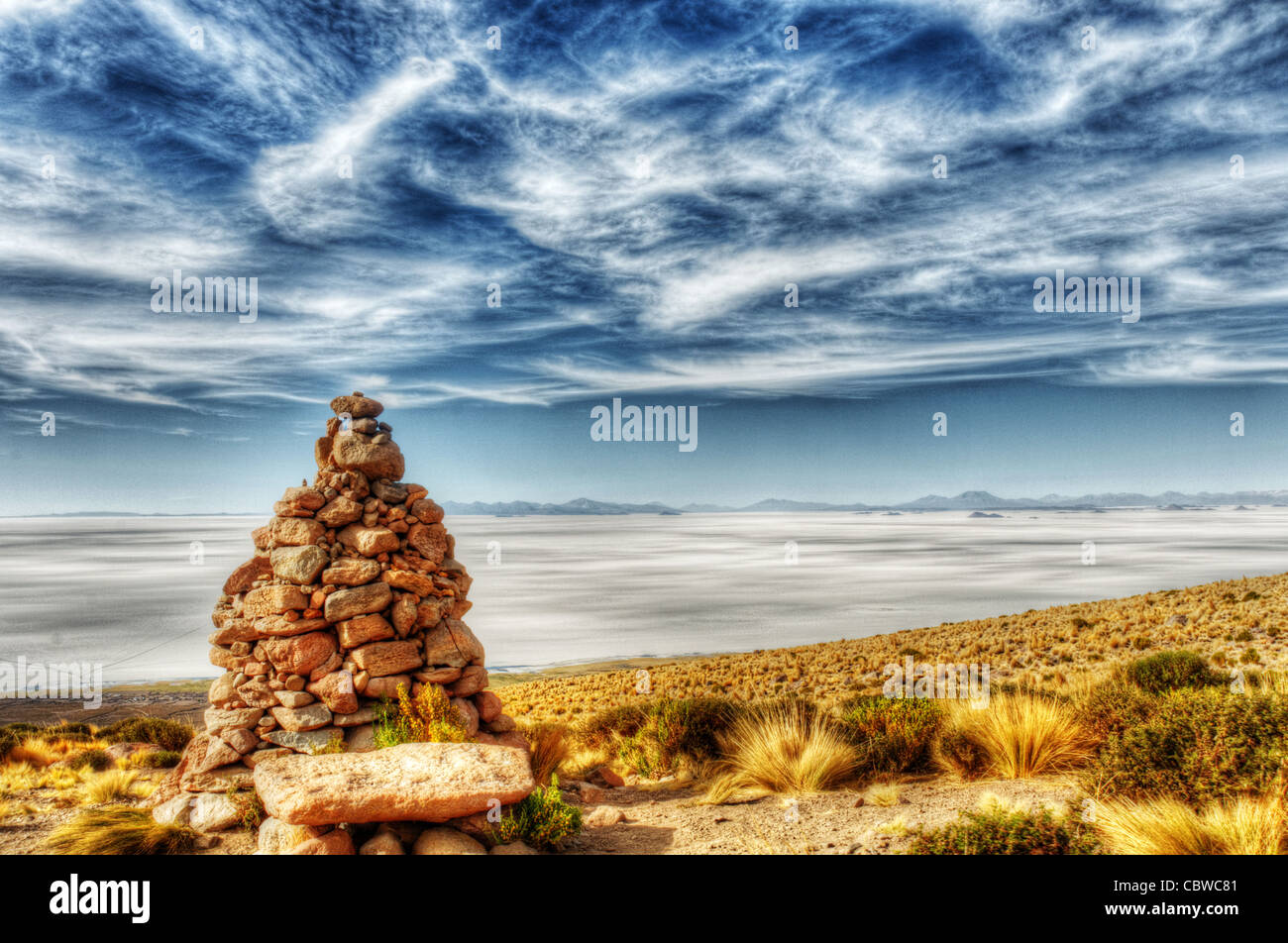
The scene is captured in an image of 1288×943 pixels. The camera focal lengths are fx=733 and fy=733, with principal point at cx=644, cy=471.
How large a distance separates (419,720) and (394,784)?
2330 mm

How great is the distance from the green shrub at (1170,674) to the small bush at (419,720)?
11.6m

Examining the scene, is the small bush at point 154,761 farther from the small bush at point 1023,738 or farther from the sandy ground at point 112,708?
the small bush at point 1023,738

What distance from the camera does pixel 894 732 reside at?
33.6ft

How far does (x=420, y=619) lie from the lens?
9508 millimetres

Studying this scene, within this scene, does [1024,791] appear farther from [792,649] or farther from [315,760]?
[792,649]

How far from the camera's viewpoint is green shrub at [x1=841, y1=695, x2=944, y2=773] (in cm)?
984

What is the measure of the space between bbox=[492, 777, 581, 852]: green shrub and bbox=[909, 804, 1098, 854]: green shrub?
10.8 ft

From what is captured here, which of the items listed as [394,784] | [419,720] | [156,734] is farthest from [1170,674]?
[156,734]

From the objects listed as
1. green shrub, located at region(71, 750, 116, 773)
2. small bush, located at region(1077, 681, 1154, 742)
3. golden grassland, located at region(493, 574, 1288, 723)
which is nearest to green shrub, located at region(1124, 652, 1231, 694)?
small bush, located at region(1077, 681, 1154, 742)

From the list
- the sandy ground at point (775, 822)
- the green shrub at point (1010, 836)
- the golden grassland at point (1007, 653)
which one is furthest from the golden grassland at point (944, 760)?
the golden grassland at point (1007, 653)

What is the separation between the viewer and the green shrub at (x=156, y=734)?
1600cm
